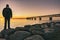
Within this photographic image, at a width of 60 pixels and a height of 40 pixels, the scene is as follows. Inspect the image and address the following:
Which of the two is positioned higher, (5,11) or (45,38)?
(5,11)

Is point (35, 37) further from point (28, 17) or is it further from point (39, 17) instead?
point (28, 17)

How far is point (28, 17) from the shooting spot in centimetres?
3878

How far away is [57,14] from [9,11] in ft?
59.3

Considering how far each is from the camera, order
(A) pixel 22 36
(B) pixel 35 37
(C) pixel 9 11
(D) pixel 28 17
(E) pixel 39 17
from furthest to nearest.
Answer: (D) pixel 28 17
(E) pixel 39 17
(C) pixel 9 11
(A) pixel 22 36
(B) pixel 35 37

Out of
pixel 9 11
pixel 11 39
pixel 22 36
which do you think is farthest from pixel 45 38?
pixel 9 11

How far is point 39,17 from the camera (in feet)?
118

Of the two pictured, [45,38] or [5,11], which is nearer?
[45,38]

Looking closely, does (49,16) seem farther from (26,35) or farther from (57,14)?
(26,35)

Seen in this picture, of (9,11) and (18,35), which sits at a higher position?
(9,11)

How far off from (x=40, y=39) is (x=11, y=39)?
1210 mm

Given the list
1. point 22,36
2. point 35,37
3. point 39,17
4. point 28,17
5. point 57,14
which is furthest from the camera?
point 28,17

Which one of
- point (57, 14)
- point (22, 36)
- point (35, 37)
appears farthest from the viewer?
point (57, 14)

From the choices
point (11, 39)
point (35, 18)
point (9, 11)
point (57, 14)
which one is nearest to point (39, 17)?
point (35, 18)

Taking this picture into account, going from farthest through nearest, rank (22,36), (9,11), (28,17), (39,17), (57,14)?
(28,17)
(39,17)
(57,14)
(9,11)
(22,36)
